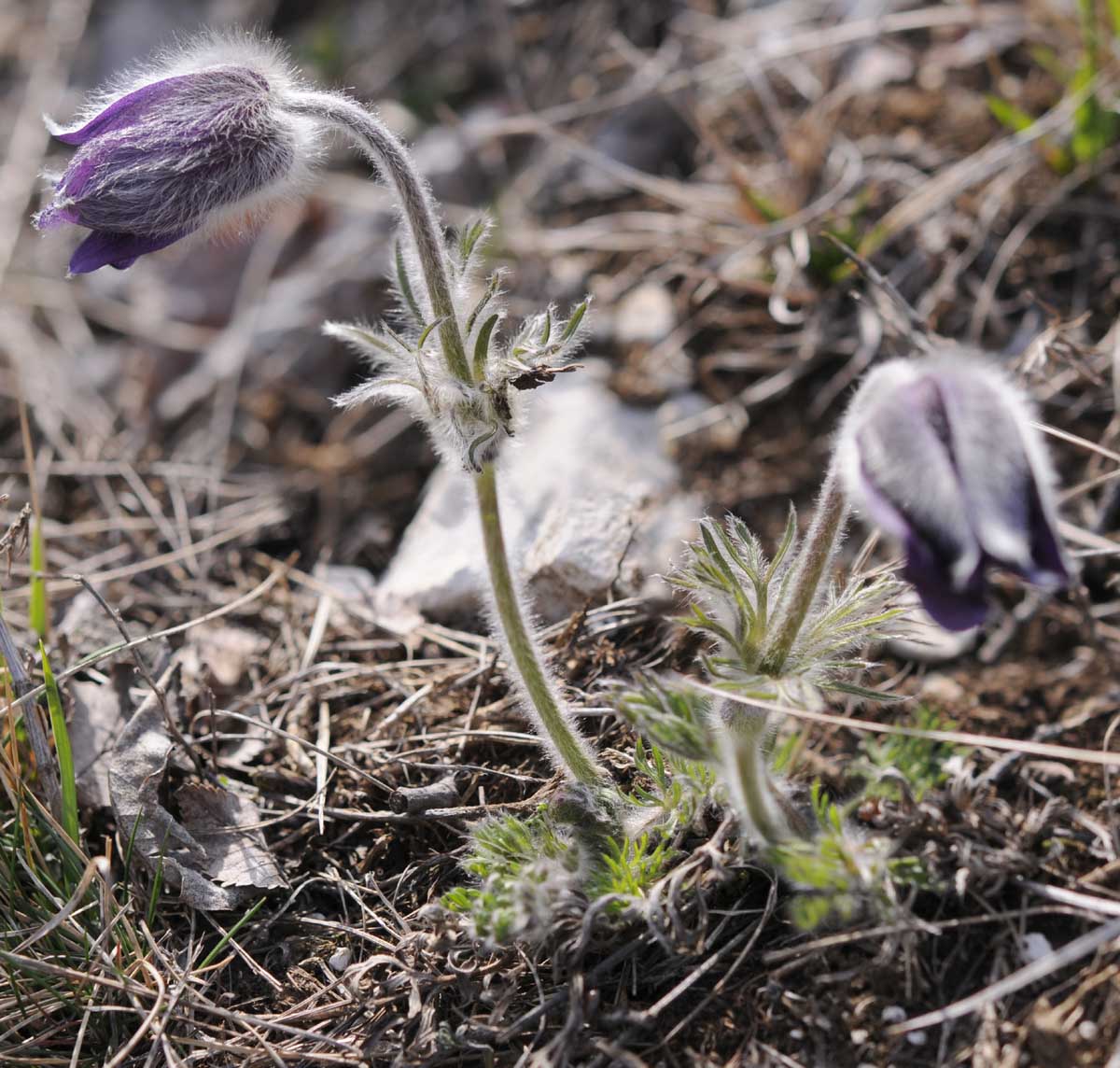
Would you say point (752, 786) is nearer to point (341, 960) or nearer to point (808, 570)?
point (808, 570)

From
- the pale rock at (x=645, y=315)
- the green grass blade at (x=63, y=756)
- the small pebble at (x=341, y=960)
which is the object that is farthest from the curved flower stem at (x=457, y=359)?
the pale rock at (x=645, y=315)

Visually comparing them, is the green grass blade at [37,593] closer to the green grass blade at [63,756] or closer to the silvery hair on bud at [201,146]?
the green grass blade at [63,756]

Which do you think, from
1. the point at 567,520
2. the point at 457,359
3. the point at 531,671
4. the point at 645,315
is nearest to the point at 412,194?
the point at 457,359

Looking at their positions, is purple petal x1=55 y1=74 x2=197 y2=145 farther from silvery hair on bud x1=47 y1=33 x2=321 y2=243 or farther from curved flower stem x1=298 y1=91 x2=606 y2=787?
curved flower stem x1=298 y1=91 x2=606 y2=787

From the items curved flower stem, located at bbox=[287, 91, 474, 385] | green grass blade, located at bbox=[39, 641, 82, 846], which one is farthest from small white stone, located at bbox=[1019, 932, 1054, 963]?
green grass blade, located at bbox=[39, 641, 82, 846]

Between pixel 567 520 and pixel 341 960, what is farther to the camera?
pixel 567 520

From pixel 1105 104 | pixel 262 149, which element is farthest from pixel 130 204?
pixel 1105 104
